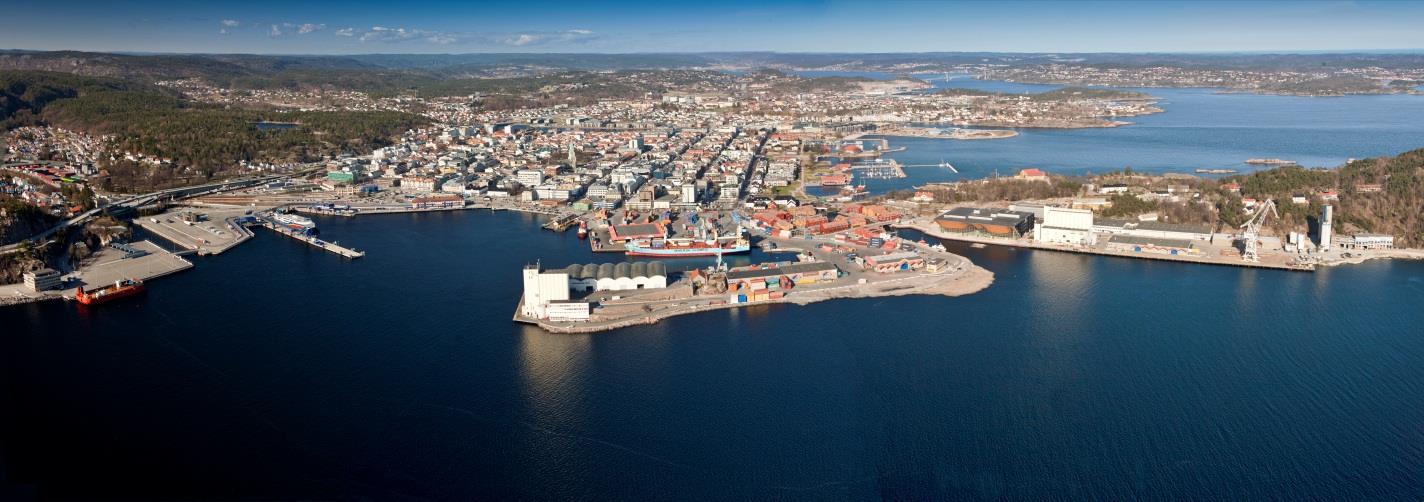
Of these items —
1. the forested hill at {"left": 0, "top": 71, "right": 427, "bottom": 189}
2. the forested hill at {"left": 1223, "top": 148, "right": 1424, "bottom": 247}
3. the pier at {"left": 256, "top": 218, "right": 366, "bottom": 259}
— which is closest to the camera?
the pier at {"left": 256, "top": 218, "right": 366, "bottom": 259}

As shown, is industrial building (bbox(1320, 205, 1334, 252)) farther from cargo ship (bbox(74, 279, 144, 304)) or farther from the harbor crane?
cargo ship (bbox(74, 279, 144, 304))

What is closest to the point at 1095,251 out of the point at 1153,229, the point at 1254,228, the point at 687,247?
the point at 1153,229

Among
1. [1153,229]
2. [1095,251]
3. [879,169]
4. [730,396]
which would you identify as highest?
[879,169]

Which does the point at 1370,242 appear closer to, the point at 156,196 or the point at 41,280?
the point at 41,280

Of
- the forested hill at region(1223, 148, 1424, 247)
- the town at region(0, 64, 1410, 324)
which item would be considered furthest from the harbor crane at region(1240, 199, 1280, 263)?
the forested hill at region(1223, 148, 1424, 247)

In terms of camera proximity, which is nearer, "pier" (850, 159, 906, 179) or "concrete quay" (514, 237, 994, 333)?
"concrete quay" (514, 237, 994, 333)

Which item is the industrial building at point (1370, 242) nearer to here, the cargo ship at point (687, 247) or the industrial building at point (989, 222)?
the industrial building at point (989, 222)
